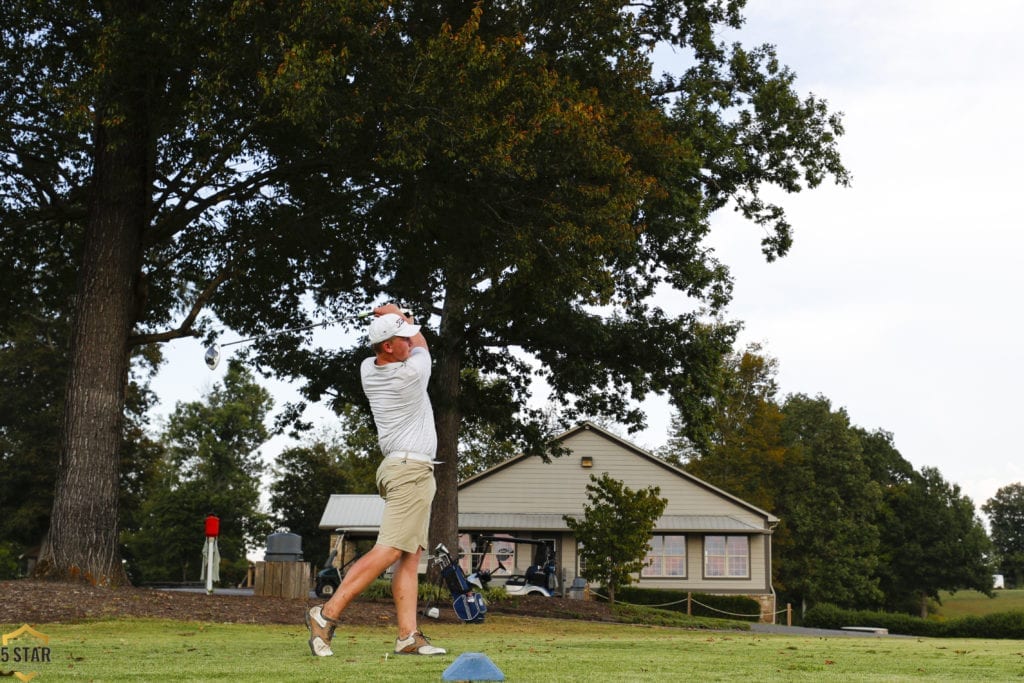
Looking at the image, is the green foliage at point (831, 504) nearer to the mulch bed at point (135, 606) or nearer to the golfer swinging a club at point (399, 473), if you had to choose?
the mulch bed at point (135, 606)

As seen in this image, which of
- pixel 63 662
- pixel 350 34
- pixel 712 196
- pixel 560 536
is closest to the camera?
pixel 63 662

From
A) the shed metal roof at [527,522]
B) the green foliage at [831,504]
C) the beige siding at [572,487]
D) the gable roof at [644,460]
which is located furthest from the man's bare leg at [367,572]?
the green foliage at [831,504]

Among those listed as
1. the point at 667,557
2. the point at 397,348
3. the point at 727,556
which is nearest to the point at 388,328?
the point at 397,348

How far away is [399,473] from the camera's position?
688 centimetres

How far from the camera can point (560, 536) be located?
44094mm

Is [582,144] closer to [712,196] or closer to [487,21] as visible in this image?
[487,21]

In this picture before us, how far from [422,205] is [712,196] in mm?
9110

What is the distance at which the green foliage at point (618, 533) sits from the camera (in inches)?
1142

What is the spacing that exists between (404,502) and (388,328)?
1085 millimetres

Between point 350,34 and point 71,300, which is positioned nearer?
point 350,34

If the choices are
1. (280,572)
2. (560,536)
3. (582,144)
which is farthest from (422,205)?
(560,536)

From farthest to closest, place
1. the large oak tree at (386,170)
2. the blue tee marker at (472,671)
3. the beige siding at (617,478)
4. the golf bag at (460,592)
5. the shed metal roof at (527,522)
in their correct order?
the beige siding at (617,478), the shed metal roof at (527,522), the large oak tree at (386,170), the golf bag at (460,592), the blue tee marker at (472,671)

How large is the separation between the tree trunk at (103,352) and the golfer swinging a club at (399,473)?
29.4 feet

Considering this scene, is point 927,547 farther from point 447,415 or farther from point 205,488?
point 447,415
